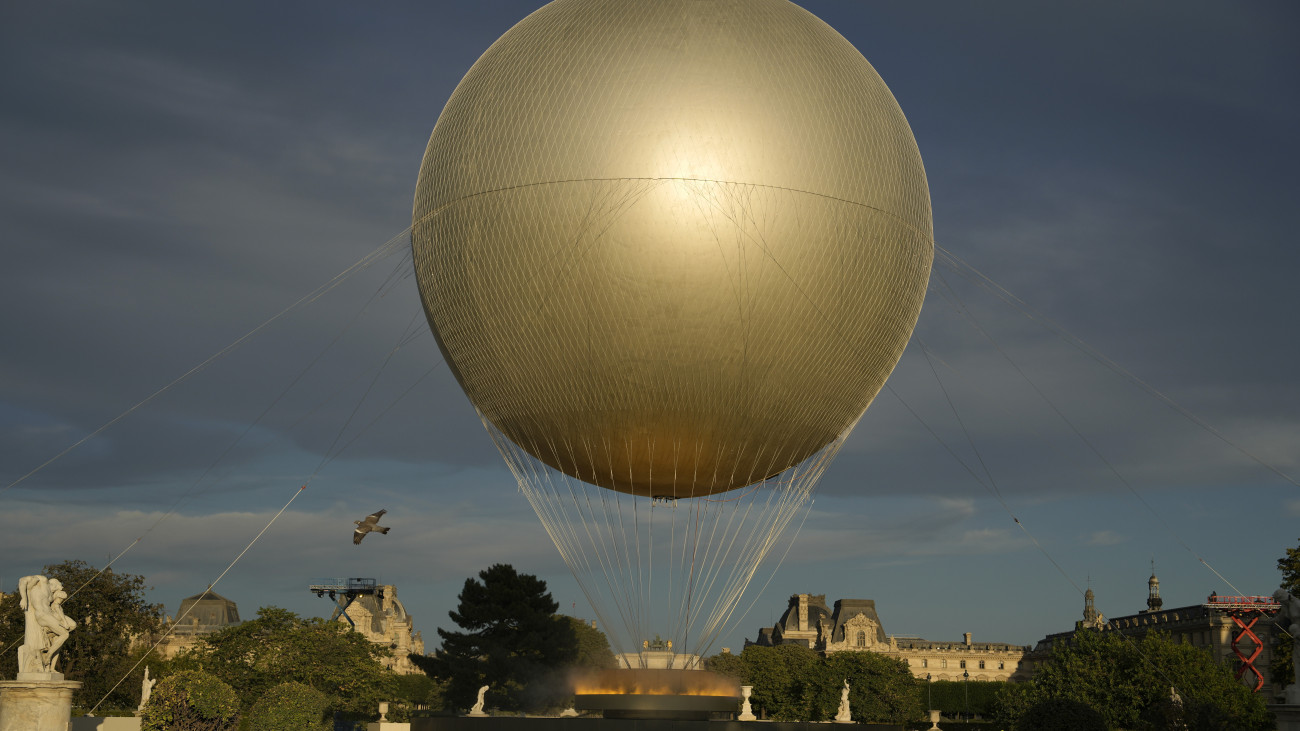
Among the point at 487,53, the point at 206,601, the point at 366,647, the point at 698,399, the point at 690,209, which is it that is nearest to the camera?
the point at 690,209

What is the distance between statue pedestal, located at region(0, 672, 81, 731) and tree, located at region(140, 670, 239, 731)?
23146mm

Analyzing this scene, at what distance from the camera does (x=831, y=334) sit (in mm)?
25328

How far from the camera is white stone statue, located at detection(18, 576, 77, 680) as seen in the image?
20562 millimetres

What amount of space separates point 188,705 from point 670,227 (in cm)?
2986

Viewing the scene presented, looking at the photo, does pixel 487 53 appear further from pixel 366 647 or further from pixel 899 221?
pixel 366 647

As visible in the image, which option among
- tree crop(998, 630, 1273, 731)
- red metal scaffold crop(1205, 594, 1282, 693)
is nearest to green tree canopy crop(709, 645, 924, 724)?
red metal scaffold crop(1205, 594, 1282, 693)

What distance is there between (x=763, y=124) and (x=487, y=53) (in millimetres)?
7541

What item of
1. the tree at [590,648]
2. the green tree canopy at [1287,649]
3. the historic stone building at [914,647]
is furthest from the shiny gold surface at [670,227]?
the historic stone building at [914,647]

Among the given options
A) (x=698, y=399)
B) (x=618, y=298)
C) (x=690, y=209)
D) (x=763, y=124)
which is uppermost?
(x=763, y=124)

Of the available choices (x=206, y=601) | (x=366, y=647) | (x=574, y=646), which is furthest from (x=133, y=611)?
(x=206, y=601)

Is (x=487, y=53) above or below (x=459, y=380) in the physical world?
above

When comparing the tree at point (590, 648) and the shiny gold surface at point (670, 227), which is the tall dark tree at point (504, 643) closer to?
the tree at point (590, 648)

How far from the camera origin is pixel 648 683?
969 inches

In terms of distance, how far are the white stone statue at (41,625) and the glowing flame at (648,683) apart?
1028 centimetres
